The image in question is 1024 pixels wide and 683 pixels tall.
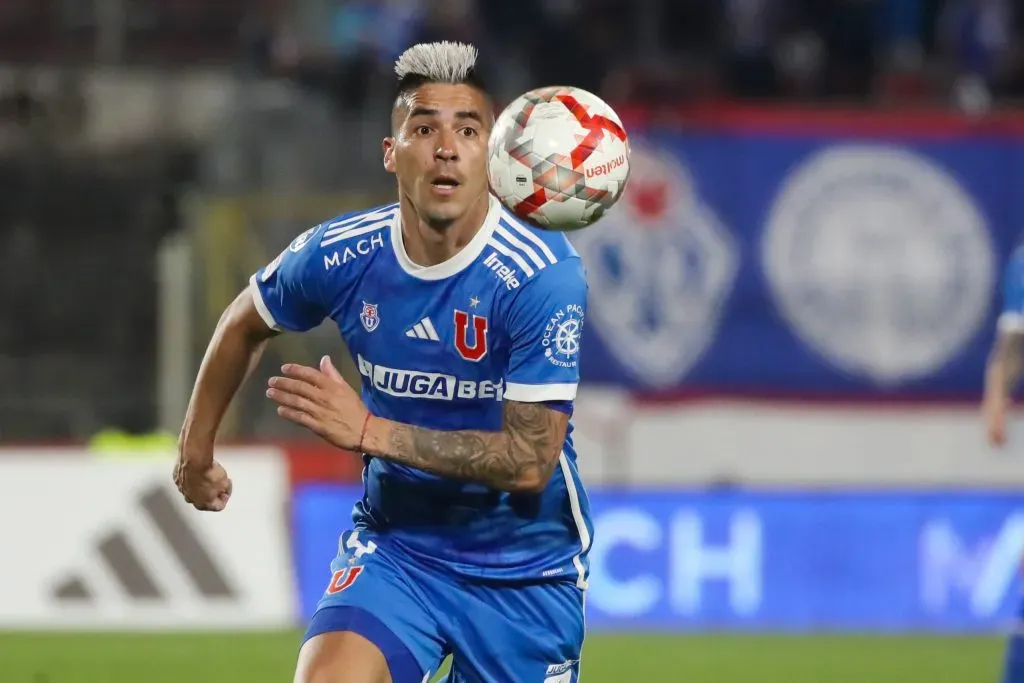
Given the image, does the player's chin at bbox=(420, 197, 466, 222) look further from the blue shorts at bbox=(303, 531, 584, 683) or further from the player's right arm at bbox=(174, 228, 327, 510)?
the blue shorts at bbox=(303, 531, 584, 683)

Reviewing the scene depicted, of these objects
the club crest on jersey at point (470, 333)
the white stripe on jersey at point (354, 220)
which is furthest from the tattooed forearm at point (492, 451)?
the white stripe on jersey at point (354, 220)

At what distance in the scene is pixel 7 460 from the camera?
39.3ft

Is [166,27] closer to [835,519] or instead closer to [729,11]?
[729,11]

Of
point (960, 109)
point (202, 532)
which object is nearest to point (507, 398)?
point (202, 532)

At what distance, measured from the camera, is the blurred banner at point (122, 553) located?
38.4 feet

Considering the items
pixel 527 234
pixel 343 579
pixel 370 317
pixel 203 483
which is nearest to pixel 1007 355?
pixel 527 234

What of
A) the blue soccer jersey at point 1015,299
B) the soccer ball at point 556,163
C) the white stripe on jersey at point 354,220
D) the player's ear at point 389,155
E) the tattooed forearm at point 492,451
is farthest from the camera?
the blue soccer jersey at point 1015,299

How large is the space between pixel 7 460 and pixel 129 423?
6.67 ft

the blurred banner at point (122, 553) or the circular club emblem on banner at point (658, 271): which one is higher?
the circular club emblem on banner at point (658, 271)

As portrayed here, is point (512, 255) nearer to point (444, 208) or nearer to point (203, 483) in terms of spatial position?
point (444, 208)

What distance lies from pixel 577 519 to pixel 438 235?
94cm

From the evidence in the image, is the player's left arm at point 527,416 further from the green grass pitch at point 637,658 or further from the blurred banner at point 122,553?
the blurred banner at point 122,553

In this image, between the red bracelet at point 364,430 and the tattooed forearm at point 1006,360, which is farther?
the tattooed forearm at point 1006,360

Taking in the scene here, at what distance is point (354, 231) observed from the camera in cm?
527
